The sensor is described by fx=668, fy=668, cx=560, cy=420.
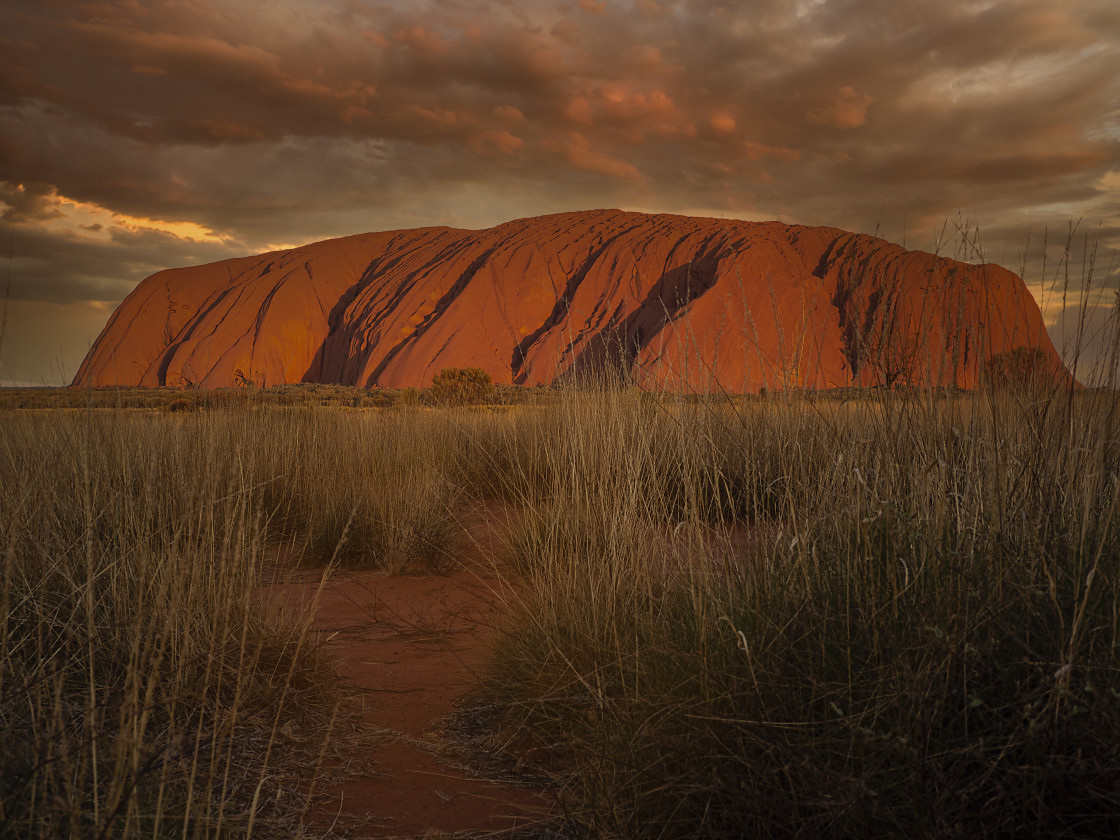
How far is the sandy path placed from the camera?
74.5 inches

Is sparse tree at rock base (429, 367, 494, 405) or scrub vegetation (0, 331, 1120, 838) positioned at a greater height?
sparse tree at rock base (429, 367, 494, 405)

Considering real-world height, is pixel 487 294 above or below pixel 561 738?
above

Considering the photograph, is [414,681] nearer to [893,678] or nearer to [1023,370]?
[893,678]

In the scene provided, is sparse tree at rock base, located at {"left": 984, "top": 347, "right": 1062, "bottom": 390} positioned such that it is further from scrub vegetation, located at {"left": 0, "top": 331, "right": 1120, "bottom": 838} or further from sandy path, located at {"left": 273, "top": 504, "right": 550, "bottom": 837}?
sandy path, located at {"left": 273, "top": 504, "right": 550, "bottom": 837}

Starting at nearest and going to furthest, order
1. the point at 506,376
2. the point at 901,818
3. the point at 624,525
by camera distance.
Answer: the point at 901,818
the point at 624,525
the point at 506,376

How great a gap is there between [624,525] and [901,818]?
4.13ft

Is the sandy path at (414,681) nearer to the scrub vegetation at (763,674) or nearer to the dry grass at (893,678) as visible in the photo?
the scrub vegetation at (763,674)

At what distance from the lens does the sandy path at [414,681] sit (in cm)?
189

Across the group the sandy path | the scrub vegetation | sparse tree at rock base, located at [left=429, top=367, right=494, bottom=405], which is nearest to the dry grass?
the scrub vegetation

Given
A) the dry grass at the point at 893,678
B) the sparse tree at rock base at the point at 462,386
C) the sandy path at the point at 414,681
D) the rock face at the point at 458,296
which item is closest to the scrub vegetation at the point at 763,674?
the dry grass at the point at 893,678

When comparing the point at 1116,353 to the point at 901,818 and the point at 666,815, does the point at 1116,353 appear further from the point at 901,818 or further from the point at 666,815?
the point at 666,815

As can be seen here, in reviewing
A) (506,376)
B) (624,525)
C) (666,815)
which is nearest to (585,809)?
(666,815)

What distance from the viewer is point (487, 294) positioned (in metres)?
53.4

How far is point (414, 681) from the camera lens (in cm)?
294
